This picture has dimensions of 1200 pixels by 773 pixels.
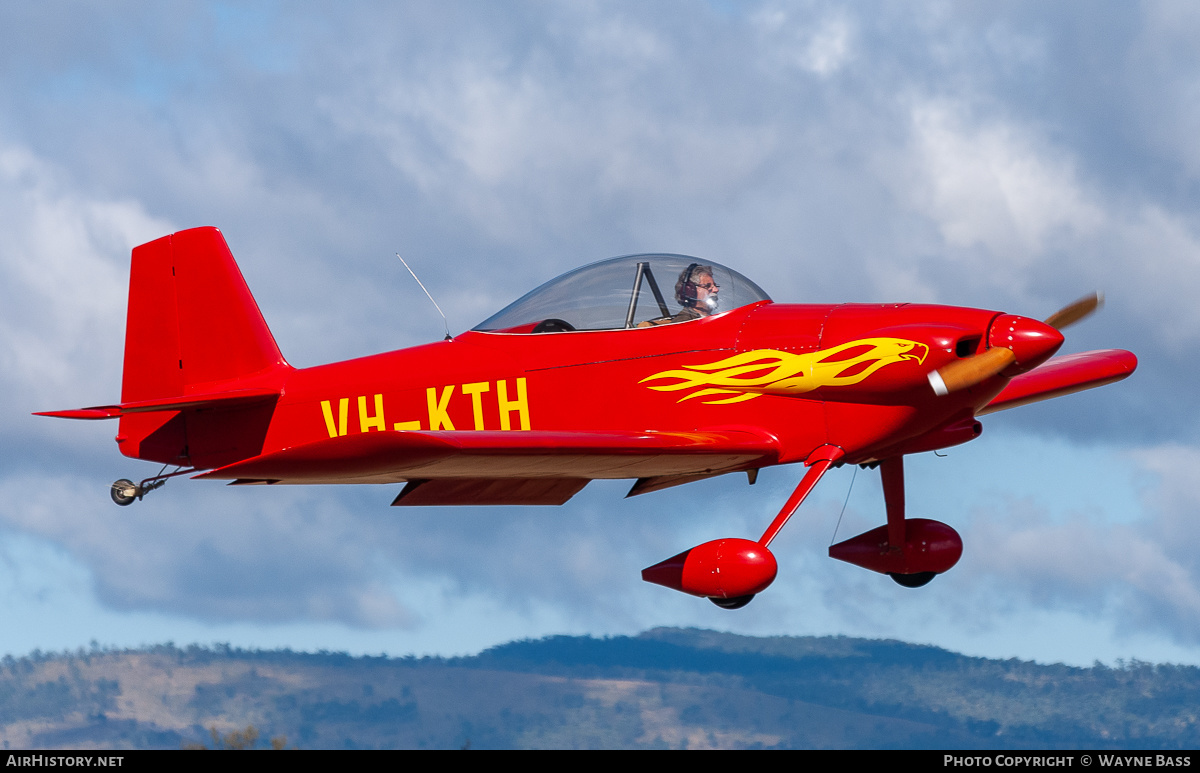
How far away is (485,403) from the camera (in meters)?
11.2

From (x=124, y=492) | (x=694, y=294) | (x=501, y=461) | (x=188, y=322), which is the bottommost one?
(x=501, y=461)

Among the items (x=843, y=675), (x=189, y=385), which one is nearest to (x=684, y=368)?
(x=189, y=385)

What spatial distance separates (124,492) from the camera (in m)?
12.5

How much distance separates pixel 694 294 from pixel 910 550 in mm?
3340

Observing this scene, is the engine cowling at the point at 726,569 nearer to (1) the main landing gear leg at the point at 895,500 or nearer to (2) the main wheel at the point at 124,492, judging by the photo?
(1) the main landing gear leg at the point at 895,500

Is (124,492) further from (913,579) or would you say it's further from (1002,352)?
(1002,352)

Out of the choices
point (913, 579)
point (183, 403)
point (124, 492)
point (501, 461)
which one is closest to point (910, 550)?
point (913, 579)

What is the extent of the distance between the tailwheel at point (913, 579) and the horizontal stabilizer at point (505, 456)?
226 cm

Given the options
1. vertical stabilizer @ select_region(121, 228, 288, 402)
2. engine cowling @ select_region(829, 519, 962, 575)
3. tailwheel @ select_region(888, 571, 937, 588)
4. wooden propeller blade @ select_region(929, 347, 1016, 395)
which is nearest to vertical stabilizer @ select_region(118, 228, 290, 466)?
vertical stabilizer @ select_region(121, 228, 288, 402)

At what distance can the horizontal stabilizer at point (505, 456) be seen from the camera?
7.93 metres

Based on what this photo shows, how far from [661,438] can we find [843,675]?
7.25 m

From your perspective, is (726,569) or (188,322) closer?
(726,569)

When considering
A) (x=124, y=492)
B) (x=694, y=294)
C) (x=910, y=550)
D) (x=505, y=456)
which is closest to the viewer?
(x=505, y=456)

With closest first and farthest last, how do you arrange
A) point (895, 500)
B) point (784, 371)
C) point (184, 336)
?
point (784, 371), point (895, 500), point (184, 336)
